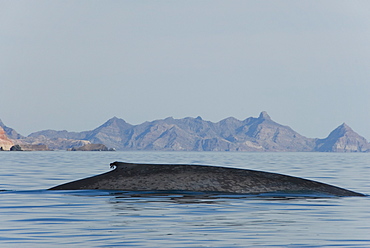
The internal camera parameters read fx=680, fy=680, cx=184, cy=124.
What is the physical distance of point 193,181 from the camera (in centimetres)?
2144

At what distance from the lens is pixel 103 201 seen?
1967 cm

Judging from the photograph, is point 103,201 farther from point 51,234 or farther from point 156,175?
point 51,234

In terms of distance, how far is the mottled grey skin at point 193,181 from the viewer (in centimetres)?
2131

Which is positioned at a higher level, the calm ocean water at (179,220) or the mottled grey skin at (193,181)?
the mottled grey skin at (193,181)

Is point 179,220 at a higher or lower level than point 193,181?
lower

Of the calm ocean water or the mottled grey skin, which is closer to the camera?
the calm ocean water

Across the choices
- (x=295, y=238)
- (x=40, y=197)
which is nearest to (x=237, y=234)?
(x=295, y=238)

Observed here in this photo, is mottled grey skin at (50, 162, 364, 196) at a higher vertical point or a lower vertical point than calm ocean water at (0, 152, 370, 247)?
higher

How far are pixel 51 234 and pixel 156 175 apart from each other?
8061 millimetres

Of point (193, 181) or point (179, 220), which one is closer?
point (179, 220)

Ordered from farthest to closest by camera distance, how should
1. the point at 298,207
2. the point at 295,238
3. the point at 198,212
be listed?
the point at 298,207 → the point at 198,212 → the point at 295,238

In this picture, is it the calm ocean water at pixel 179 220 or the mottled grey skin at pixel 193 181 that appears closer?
the calm ocean water at pixel 179 220

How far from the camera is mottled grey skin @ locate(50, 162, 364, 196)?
69.9 feet

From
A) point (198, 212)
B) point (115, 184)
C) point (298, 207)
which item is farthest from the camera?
point (115, 184)
